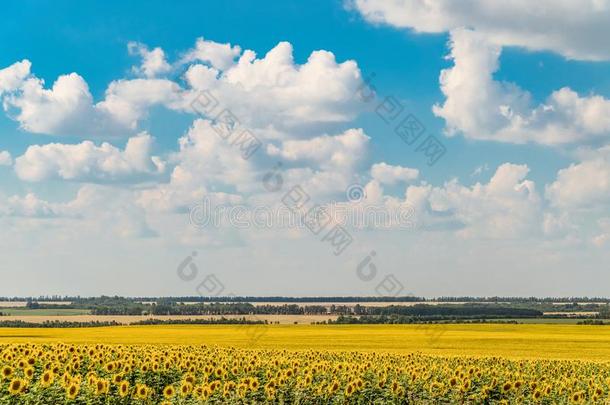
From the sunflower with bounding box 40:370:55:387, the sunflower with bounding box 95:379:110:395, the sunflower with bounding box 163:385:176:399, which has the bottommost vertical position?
the sunflower with bounding box 163:385:176:399

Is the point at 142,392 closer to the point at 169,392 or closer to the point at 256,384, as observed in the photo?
the point at 169,392

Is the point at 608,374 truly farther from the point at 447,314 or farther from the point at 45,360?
the point at 447,314

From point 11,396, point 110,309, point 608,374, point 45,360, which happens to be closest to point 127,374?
point 45,360

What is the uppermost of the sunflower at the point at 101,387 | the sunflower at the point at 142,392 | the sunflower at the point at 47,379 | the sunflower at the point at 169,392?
the sunflower at the point at 47,379

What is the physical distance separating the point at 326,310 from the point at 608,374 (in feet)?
390

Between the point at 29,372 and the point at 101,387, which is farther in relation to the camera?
the point at 29,372

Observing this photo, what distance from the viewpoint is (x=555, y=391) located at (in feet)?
65.2

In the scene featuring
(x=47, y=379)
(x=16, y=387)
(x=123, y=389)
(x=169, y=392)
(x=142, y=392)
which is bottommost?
(x=169, y=392)

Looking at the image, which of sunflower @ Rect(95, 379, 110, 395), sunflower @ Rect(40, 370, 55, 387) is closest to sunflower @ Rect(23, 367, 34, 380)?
sunflower @ Rect(40, 370, 55, 387)

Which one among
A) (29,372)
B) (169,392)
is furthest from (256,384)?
(29,372)

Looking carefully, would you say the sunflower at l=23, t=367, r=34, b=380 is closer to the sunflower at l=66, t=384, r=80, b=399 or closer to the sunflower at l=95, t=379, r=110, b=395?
the sunflower at l=66, t=384, r=80, b=399

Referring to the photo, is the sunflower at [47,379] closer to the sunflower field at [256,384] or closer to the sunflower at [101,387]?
the sunflower field at [256,384]

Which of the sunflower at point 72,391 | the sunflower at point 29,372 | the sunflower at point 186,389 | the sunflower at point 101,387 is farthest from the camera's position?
the sunflower at point 29,372

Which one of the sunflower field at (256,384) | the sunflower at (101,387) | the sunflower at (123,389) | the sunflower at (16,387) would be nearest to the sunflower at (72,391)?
the sunflower field at (256,384)
